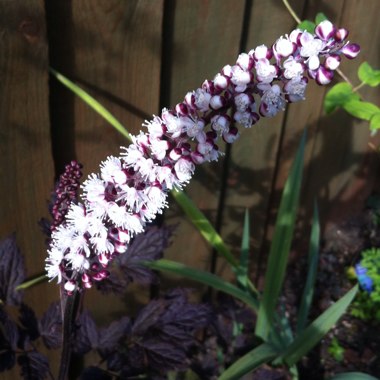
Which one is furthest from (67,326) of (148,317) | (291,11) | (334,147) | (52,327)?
(334,147)

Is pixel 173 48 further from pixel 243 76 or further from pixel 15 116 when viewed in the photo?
pixel 243 76

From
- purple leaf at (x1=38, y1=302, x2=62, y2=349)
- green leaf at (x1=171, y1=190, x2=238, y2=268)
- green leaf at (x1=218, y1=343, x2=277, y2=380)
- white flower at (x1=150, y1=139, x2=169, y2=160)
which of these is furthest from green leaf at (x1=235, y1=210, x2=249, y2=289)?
white flower at (x1=150, y1=139, x2=169, y2=160)

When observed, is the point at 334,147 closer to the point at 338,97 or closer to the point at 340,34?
the point at 338,97

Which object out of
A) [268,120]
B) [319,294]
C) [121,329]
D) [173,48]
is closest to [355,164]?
[319,294]

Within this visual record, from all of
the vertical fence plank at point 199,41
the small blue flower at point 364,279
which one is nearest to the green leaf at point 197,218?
the vertical fence plank at point 199,41

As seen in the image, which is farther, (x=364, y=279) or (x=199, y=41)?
(x=364, y=279)

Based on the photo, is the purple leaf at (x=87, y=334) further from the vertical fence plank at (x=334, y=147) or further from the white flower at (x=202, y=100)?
the vertical fence plank at (x=334, y=147)
